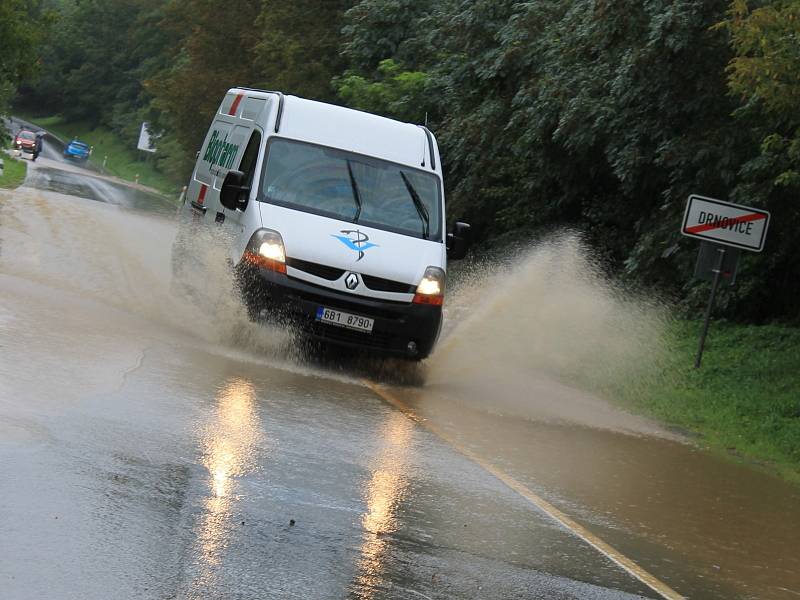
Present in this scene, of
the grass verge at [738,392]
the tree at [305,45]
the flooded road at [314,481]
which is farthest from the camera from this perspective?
the tree at [305,45]

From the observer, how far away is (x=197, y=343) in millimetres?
13289

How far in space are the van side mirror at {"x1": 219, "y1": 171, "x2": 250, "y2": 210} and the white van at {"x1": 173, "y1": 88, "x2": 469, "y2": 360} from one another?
14mm

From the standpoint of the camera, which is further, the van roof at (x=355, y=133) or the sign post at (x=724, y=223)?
the sign post at (x=724, y=223)

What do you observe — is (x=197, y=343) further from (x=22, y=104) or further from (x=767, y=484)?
(x=22, y=104)

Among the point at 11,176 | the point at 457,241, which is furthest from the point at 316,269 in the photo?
the point at 11,176

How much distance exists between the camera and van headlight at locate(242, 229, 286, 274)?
1282 cm

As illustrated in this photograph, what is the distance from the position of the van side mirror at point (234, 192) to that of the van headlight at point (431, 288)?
2.03 m

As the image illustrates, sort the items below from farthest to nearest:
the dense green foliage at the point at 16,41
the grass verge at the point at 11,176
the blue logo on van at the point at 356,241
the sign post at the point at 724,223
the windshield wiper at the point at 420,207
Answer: the dense green foliage at the point at 16,41, the grass verge at the point at 11,176, the sign post at the point at 724,223, the windshield wiper at the point at 420,207, the blue logo on van at the point at 356,241

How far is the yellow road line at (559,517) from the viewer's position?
271 inches

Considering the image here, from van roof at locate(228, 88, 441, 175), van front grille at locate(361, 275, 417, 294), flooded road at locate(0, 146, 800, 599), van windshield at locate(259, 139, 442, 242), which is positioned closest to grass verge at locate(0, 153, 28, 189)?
van roof at locate(228, 88, 441, 175)

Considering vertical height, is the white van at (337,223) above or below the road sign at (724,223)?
below

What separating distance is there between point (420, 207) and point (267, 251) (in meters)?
2.01

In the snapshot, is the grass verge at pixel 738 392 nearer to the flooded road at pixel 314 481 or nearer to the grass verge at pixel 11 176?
the flooded road at pixel 314 481

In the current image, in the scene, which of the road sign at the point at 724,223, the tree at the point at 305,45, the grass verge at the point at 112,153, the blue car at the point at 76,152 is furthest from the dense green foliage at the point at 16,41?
the road sign at the point at 724,223
